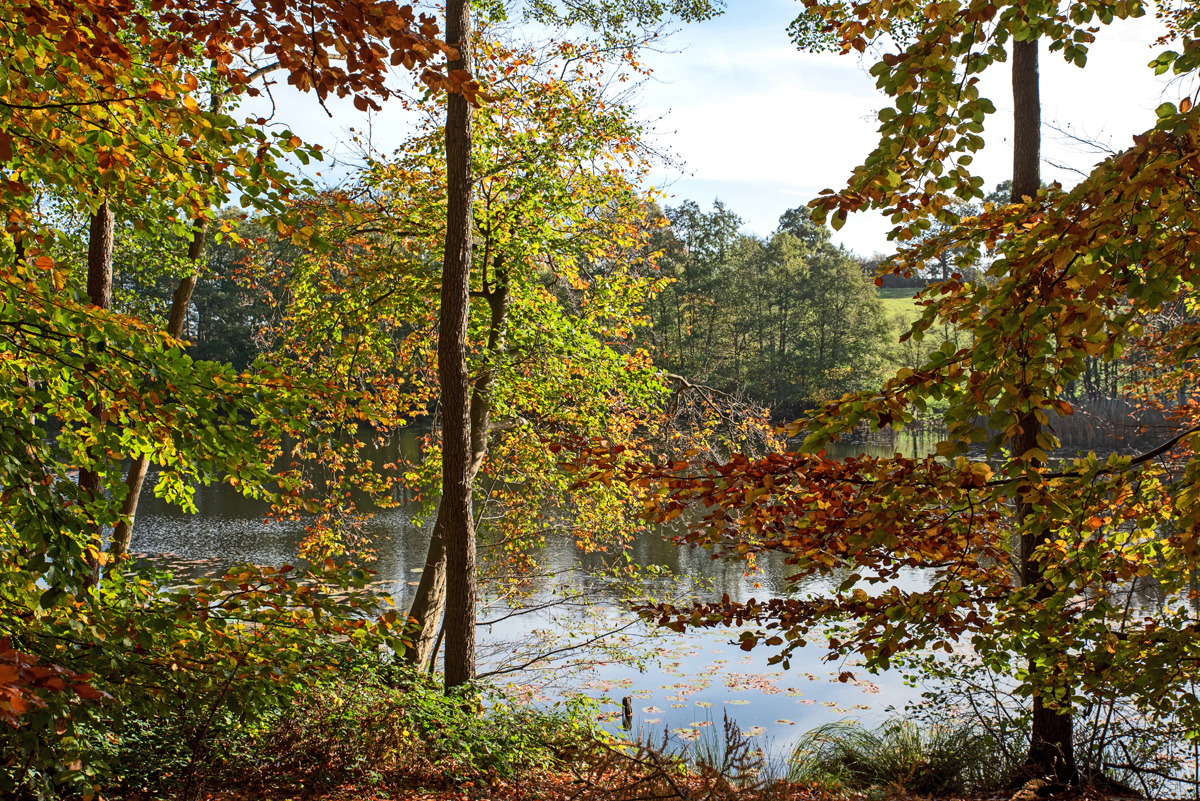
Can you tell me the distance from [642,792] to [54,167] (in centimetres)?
485

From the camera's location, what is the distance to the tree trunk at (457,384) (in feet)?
21.8

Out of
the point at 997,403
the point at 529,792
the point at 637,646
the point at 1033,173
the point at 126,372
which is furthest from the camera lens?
the point at 637,646

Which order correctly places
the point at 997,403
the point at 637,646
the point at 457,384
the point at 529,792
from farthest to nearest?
1. the point at 637,646
2. the point at 457,384
3. the point at 529,792
4. the point at 997,403

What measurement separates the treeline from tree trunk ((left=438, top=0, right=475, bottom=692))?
1294 inches

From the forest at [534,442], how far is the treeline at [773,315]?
30.2 m

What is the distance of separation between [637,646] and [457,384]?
13.4ft

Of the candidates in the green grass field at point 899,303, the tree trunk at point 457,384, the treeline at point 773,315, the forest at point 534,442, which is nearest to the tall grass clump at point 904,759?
the forest at point 534,442

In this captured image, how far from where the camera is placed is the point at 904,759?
7.46 meters

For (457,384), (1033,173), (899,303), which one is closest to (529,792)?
(457,384)

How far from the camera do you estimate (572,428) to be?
8977 mm

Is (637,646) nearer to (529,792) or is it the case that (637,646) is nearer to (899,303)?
(529,792)

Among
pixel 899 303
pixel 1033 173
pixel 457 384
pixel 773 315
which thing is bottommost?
pixel 457 384

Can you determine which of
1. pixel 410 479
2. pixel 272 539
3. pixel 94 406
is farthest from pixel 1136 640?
pixel 272 539

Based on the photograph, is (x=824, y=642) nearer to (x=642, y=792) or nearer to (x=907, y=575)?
(x=907, y=575)
